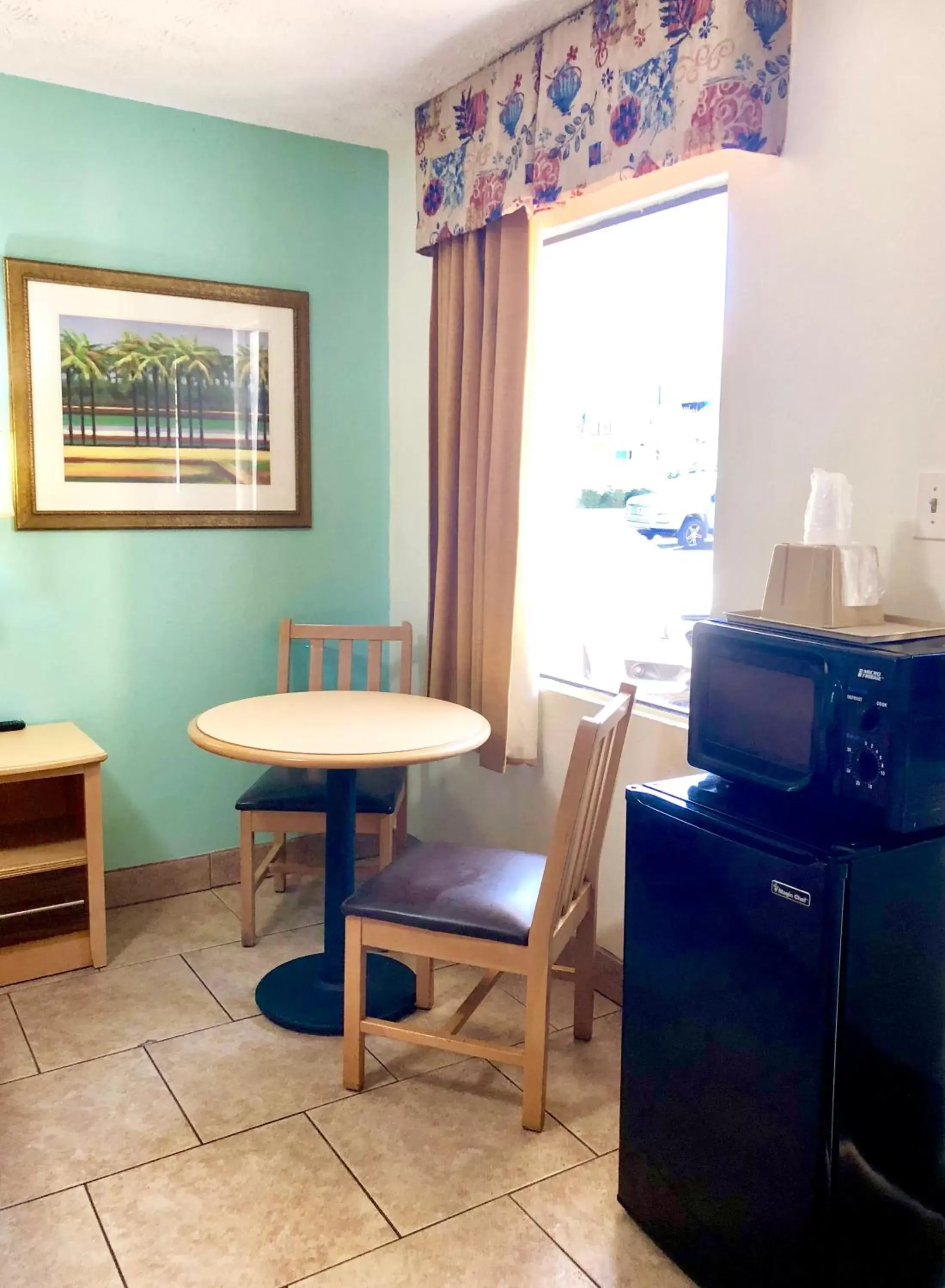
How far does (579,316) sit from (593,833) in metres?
1.40

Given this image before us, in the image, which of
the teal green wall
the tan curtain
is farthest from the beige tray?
the teal green wall

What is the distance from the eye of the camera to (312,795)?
274 cm

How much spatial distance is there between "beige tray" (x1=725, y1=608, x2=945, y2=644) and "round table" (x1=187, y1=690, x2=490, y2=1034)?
2.69ft

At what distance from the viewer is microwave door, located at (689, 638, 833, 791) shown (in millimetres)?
1490

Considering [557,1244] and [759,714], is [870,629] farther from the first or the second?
[557,1244]

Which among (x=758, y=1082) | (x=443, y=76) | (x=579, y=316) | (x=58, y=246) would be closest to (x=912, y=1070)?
(x=758, y=1082)

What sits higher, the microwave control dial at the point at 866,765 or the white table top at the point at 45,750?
the microwave control dial at the point at 866,765

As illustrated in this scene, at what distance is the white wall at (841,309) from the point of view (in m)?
1.72

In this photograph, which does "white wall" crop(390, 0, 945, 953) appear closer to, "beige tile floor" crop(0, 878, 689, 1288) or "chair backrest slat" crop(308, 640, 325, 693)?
"beige tile floor" crop(0, 878, 689, 1288)

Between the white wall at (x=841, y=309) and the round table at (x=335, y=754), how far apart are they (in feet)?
1.96

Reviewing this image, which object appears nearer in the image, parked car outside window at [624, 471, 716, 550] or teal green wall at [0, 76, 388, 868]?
parked car outside window at [624, 471, 716, 550]

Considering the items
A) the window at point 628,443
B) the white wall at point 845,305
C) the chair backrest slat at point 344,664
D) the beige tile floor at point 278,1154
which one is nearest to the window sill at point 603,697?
the window at point 628,443

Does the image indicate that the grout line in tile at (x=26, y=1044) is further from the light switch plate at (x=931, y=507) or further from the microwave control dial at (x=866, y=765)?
the light switch plate at (x=931, y=507)

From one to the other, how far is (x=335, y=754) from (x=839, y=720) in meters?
1.09
